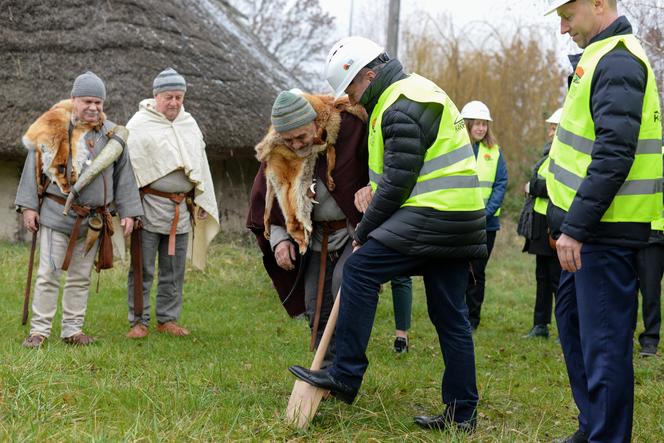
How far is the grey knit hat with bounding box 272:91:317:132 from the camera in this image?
15.0ft

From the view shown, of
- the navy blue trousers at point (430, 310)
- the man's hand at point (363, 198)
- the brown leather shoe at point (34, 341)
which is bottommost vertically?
the brown leather shoe at point (34, 341)

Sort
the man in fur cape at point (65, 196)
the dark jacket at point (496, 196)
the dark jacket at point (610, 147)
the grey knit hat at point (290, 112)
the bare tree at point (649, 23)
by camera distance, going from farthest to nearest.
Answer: the bare tree at point (649, 23)
the dark jacket at point (496, 196)
the man in fur cape at point (65, 196)
the grey knit hat at point (290, 112)
the dark jacket at point (610, 147)

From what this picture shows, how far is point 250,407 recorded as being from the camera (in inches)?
172

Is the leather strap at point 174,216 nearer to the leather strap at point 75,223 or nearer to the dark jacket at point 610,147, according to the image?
the leather strap at point 75,223

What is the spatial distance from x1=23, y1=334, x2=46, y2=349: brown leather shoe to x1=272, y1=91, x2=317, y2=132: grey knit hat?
2.71 meters

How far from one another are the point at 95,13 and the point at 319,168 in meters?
7.91

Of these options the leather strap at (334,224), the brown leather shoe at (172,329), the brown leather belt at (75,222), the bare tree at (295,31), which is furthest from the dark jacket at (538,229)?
the bare tree at (295,31)

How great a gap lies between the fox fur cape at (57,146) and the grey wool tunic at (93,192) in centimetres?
5

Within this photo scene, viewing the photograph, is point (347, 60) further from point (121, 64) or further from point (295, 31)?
point (295, 31)

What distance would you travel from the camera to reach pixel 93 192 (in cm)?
628

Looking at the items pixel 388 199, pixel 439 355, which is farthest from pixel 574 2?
pixel 439 355

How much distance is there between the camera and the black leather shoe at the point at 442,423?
419 cm

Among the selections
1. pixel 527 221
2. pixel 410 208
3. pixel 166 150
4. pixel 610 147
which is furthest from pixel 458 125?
pixel 527 221

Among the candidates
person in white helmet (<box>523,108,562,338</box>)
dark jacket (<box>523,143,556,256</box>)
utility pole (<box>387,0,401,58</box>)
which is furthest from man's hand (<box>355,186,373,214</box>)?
utility pole (<box>387,0,401,58</box>)
